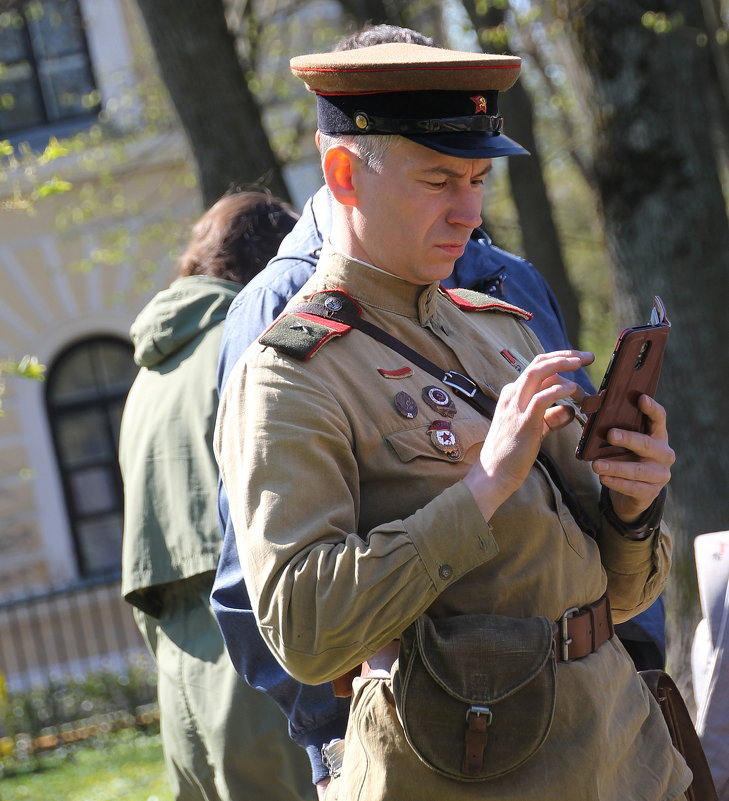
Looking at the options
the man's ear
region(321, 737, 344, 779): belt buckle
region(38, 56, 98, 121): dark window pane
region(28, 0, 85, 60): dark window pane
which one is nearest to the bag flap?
region(321, 737, 344, 779): belt buckle

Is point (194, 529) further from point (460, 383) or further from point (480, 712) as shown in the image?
point (480, 712)

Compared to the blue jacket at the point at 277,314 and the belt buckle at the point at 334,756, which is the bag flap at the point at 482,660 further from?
the blue jacket at the point at 277,314

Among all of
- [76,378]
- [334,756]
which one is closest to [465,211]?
[334,756]

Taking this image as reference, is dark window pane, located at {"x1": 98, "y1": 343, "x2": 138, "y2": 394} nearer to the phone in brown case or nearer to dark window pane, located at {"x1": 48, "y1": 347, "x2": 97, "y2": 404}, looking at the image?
dark window pane, located at {"x1": 48, "y1": 347, "x2": 97, "y2": 404}

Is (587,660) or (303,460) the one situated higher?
(303,460)

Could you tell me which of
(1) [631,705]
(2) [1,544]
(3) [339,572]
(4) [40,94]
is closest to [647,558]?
(1) [631,705]

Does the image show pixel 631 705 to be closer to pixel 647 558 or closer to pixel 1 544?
pixel 647 558

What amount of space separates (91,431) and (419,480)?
1312 centimetres

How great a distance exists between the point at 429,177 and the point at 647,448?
0.59 m

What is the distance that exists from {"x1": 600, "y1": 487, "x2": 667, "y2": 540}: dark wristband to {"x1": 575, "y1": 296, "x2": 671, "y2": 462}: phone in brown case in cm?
21

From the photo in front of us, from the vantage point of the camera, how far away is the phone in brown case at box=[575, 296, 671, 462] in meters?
2.00

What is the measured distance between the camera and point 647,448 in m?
2.07

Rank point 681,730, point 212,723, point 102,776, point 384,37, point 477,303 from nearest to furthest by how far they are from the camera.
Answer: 1. point 681,730
2. point 477,303
3. point 384,37
4. point 212,723
5. point 102,776

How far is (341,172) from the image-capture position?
2.23 metres
